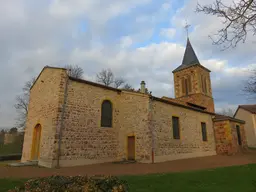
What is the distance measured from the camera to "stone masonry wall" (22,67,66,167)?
1085cm

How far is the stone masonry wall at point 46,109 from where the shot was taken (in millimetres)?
10852

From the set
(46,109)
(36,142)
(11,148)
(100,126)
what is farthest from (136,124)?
(11,148)

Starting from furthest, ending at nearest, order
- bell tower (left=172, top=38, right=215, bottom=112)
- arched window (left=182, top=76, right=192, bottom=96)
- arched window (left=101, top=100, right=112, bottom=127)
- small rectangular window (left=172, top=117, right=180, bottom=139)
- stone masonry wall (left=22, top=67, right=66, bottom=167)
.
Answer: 1. arched window (left=182, top=76, right=192, bottom=96)
2. bell tower (left=172, top=38, right=215, bottom=112)
3. small rectangular window (left=172, top=117, right=180, bottom=139)
4. arched window (left=101, top=100, right=112, bottom=127)
5. stone masonry wall (left=22, top=67, right=66, bottom=167)

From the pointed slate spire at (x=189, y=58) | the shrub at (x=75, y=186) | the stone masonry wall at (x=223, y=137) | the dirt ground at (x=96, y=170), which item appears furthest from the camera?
the pointed slate spire at (x=189, y=58)

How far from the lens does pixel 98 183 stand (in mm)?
3561

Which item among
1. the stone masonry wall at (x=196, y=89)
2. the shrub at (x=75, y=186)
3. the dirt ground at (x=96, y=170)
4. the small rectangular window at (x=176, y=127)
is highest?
the stone masonry wall at (x=196, y=89)

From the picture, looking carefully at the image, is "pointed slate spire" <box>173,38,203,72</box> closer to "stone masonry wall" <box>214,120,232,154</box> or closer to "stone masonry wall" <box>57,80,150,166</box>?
"stone masonry wall" <box>214,120,232,154</box>

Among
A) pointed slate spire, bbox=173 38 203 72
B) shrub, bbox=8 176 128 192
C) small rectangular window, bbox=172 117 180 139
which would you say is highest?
pointed slate spire, bbox=173 38 203 72

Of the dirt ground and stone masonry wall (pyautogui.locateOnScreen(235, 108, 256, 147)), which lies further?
stone masonry wall (pyautogui.locateOnScreen(235, 108, 256, 147))

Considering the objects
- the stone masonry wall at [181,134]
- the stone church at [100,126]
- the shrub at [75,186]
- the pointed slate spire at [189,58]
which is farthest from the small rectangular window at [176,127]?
the pointed slate spire at [189,58]

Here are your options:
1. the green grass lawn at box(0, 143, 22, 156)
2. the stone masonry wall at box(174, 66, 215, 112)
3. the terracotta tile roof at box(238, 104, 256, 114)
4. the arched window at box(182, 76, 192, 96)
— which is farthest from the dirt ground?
the terracotta tile roof at box(238, 104, 256, 114)

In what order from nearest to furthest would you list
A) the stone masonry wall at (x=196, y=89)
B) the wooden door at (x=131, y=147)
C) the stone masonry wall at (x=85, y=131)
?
the stone masonry wall at (x=85, y=131) → the wooden door at (x=131, y=147) → the stone masonry wall at (x=196, y=89)

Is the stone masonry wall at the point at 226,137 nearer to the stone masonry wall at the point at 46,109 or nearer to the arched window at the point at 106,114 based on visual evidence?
the arched window at the point at 106,114

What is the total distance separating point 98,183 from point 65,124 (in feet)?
26.9
